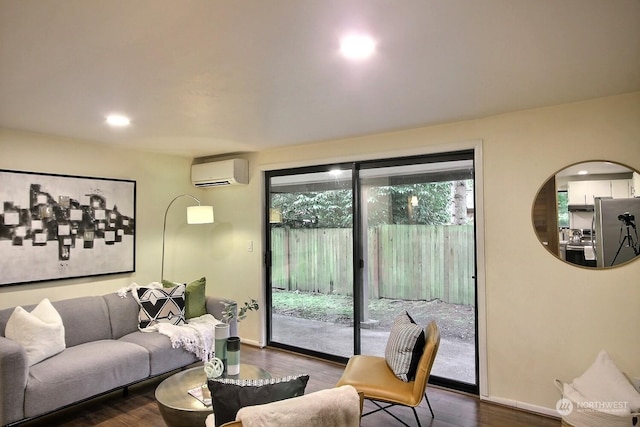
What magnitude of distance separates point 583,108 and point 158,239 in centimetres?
456

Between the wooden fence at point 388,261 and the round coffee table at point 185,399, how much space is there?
62.6 inches

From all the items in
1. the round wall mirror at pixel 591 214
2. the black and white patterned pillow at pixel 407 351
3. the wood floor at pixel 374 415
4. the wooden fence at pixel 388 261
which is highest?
the round wall mirror at pixel 591 214

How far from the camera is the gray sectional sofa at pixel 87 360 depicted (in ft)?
8.43

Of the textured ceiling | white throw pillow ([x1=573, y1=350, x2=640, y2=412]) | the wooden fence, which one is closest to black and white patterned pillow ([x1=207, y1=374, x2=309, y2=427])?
the textured ceiling

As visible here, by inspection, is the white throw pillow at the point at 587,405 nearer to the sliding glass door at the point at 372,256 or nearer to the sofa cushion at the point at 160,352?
the sliding glass door at the point at 372,256

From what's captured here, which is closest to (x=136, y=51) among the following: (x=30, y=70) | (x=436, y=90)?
(x=30, y=70)

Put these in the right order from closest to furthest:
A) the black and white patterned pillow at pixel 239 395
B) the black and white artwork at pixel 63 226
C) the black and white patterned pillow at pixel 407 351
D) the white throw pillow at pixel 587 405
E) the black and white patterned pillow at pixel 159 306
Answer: the black and white patterned pillow at pixel 239 395
the white throw pillow at pixel 587 405
the black and white patterned pillow at pixel 407 351
the black and white artwork at pixel 63 226
the black and white patterned pillow at pixel 159 306

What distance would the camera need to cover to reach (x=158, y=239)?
15.8 ft

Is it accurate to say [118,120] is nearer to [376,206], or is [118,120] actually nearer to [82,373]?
[82,373]

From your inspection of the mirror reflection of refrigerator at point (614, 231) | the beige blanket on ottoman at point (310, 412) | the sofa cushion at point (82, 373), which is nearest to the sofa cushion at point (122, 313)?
the sofa cushion at point (82, 373)

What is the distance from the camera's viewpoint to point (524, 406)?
305 centimetres

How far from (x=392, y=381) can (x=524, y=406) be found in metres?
1.24

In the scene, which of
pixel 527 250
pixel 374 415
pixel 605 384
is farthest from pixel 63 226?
pixel 605 384

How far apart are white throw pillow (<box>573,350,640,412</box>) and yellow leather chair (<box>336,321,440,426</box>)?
1.03 metres
